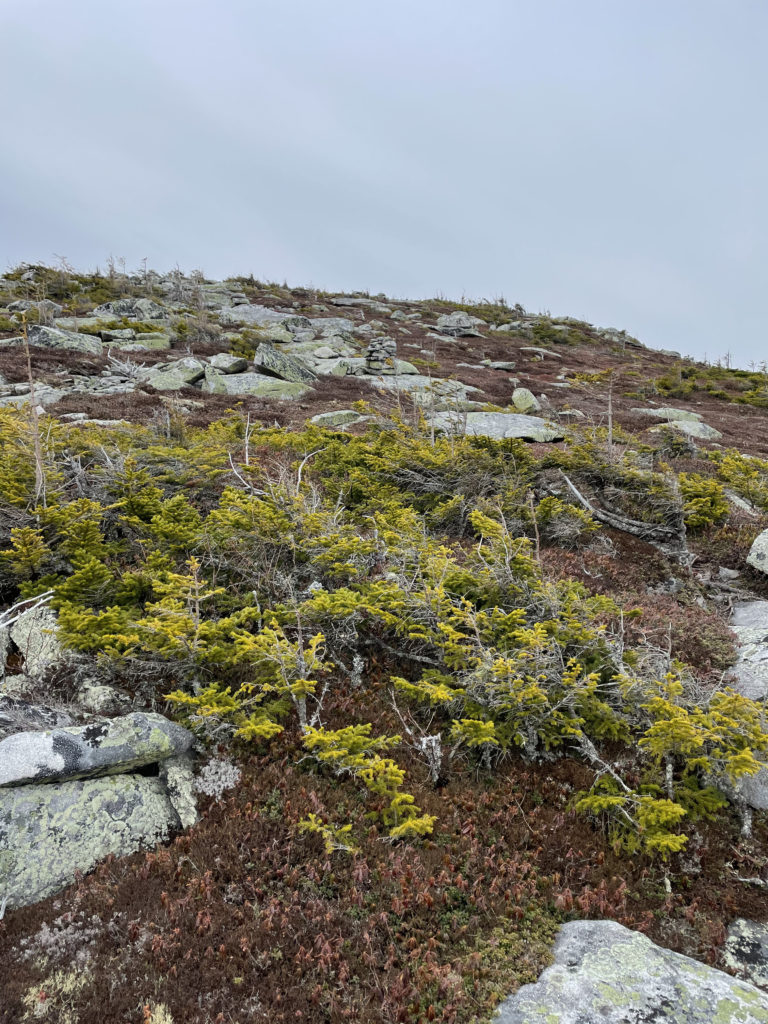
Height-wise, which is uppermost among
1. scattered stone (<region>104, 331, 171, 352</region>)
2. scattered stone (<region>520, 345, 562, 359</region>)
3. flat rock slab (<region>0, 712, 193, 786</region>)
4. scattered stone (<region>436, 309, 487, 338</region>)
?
scattered stone (<region>436, 309, 487, 338</region>)

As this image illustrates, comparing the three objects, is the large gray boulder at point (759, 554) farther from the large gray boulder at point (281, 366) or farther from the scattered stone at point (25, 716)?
the large gray boulder at point (281, 366)

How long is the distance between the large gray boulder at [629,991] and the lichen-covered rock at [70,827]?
2763mm

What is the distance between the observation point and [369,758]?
4.36 m

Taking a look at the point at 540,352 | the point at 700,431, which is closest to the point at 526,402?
the point at 700,431

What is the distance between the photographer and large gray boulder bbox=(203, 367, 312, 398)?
20469mm

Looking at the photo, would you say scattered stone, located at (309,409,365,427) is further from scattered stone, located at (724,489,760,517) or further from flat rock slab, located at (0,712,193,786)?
flat rock slab, located at (0,712,193,786)

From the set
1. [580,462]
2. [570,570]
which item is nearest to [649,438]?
[580,462]

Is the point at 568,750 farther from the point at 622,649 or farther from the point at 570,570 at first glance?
the point at 570,570

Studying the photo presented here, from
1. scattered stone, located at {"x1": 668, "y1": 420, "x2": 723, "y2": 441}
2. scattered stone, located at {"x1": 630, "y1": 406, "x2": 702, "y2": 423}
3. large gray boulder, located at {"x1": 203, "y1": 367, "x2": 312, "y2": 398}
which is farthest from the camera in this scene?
large gray boulder, located at {"x1": 203, "y1": 367, "x2": 312, "y2": 398}

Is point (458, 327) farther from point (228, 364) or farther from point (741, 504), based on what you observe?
point (741, 504)

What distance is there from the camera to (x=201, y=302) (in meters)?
34.4

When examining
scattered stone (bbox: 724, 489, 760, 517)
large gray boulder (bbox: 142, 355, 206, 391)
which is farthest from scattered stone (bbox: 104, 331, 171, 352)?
scattered stone (bbox: 724, 489, 760, 517)

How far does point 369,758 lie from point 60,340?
25.7 m

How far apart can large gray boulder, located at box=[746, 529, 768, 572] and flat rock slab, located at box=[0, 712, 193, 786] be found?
25.7 feet
